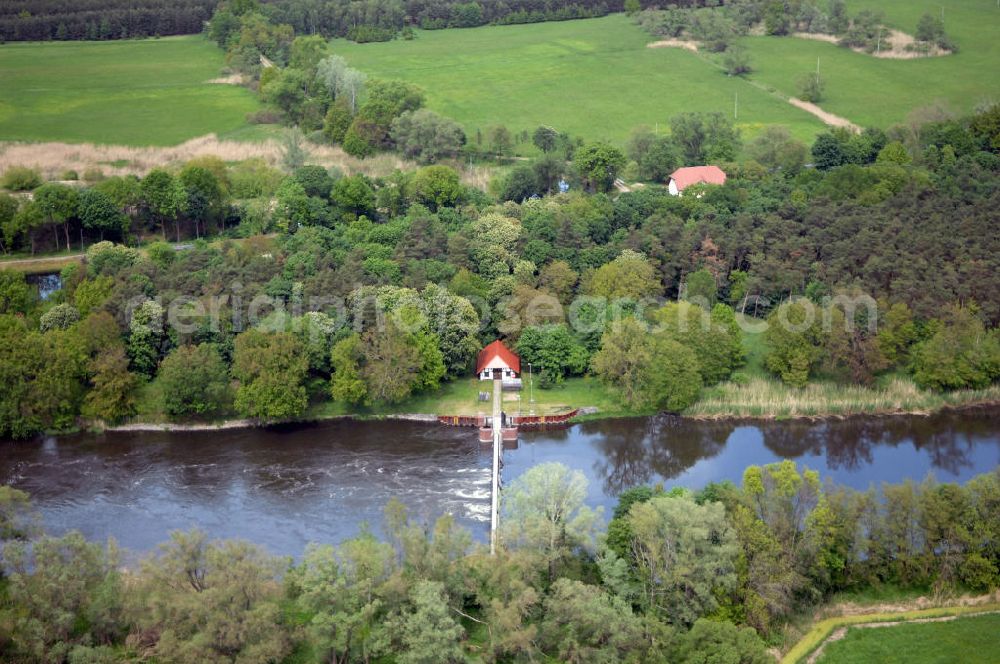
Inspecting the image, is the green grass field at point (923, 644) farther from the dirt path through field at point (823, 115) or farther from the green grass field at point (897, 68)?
the green grass field at point (897, 68)

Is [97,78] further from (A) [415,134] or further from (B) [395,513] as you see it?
(B) [395,513]

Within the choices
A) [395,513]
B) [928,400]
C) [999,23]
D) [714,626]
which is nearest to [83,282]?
[395,513]

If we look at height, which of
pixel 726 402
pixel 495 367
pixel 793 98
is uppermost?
pixel 793 98

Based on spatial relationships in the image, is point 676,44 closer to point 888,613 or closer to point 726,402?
point 726,402

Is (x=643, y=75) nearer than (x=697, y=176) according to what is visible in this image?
No

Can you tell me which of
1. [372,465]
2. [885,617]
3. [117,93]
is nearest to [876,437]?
[885,617]
